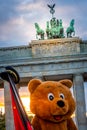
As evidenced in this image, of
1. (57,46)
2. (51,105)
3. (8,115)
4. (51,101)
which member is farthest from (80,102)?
(51,105)

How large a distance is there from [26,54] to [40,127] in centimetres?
3210

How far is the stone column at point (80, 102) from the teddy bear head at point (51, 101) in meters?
29.9

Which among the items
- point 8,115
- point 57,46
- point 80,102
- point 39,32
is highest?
point 39,32

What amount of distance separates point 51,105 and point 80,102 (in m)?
31.2

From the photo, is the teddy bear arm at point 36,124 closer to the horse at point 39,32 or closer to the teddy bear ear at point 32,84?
the teddy bear ear at point 32,84

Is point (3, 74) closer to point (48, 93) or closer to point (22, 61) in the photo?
point (48, 93)

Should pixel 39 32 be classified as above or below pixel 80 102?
above

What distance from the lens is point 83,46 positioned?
43.8 m

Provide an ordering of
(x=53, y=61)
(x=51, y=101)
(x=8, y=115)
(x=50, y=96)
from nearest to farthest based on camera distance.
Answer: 1. (x=51, y=101)
2. (x=50, y=96)
3. (x=8, y=115)
4. (x=53, y=61)

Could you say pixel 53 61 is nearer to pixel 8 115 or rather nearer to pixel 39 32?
pixel 39 32

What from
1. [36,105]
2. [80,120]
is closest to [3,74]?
[36,105]

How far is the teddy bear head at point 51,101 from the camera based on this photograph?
11367 millimetres

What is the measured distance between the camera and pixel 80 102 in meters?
42.3

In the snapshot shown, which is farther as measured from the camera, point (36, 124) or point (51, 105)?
point (36, 124)
